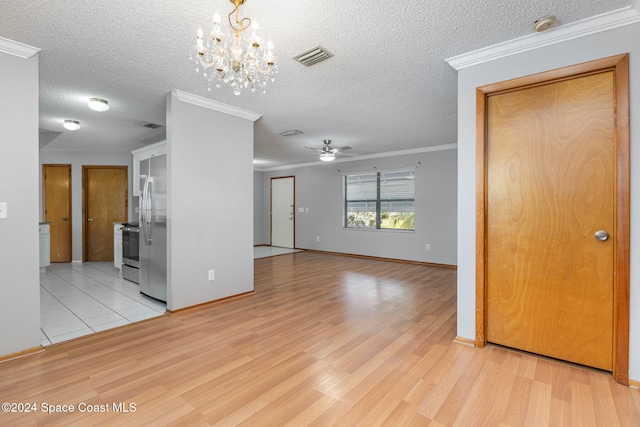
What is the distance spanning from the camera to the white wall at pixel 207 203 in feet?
10.5

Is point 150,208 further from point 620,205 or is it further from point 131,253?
point 620,205

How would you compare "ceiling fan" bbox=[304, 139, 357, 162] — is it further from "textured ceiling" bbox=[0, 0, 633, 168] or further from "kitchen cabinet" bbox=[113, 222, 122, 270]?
"kitchen cabinet" bbox=[113, 222, 122, 270]

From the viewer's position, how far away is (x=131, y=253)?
439 cm

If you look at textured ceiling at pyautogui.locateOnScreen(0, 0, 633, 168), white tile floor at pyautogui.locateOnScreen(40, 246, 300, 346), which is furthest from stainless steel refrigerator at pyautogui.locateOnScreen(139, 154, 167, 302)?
textured ceiling at pyautogui.locateOnScreen(0, 0, 633, 168)

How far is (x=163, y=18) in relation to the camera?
196cm

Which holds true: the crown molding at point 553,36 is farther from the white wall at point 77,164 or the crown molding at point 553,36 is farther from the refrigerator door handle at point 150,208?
the white wall at point 77,164

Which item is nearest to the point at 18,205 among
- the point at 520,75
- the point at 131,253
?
the point at 131,253

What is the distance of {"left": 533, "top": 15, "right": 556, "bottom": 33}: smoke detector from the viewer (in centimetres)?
197

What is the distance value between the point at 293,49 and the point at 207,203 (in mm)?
2003

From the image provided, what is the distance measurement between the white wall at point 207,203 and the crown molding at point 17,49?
1089 millimetres

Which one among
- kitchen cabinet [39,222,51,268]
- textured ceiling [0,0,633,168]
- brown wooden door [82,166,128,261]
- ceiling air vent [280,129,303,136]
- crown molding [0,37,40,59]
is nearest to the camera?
textured ceiling [0,0,633,168]

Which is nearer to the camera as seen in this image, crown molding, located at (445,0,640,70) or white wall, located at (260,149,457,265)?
crown molding, located at (445,0,640,70)

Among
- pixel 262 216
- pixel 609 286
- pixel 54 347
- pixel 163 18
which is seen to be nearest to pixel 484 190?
pixel 609 286

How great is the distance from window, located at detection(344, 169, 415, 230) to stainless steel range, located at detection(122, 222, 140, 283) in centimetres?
459
